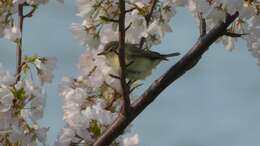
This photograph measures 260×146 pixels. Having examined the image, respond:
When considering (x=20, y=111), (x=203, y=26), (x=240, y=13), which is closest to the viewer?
(x=240, y=13)

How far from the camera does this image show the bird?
11.2 ft

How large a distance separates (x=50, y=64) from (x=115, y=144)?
0.64 meters

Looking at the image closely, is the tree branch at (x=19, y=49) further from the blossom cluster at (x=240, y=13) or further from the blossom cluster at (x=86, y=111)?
the blossom cluster at (x=240, y=13)

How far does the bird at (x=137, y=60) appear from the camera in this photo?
340 centimetres

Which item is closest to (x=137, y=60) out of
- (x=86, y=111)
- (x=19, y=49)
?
(x=86, y=111)

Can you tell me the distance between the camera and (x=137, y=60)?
3.46 meters

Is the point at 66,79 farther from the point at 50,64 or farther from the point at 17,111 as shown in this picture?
the point at 17,111

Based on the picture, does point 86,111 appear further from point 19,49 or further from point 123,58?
point 123,58

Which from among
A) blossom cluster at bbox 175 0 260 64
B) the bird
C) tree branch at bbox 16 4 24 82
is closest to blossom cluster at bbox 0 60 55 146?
tree branch at bbox 16 4 24 82

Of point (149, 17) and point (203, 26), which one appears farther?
point (149, 17)

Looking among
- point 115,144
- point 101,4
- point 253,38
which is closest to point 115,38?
point 101,4

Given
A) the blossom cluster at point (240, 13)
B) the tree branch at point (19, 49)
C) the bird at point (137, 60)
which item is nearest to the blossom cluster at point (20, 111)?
the tree branch at point (19, 49)

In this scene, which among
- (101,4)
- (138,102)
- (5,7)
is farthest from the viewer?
(5,7)

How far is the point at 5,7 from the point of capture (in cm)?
384
